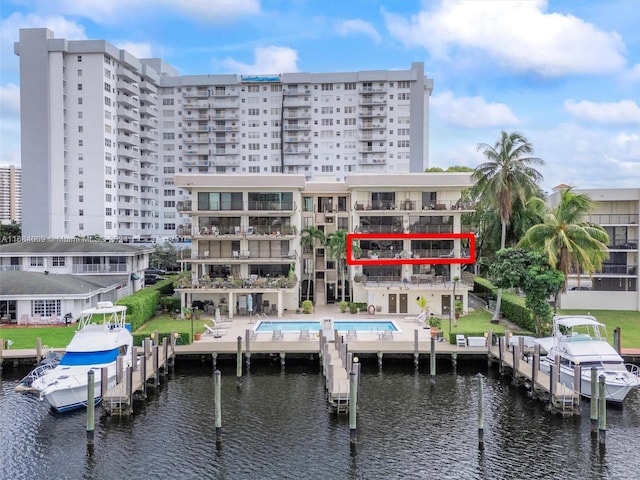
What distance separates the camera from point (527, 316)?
137ft

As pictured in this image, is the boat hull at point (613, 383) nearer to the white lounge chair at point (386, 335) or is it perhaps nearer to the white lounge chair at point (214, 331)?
the white lounge chair at point (386, 335)

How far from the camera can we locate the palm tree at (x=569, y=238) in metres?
40.1

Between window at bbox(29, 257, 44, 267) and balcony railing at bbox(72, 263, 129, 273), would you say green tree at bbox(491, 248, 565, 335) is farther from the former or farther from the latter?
window at bbox(29, 257, 44, 267)

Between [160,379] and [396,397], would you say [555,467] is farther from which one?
[160,379]

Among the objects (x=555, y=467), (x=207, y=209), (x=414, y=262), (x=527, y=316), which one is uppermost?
(x=207, y=209)

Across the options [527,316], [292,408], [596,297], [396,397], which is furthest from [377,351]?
[596,297]

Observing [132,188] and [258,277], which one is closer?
[258,277]

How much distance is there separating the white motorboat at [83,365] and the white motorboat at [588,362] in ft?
80.7

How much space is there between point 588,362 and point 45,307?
130 ft

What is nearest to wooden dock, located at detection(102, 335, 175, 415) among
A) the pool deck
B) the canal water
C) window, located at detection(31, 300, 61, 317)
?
the canal water

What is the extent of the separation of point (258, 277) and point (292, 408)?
74.4 feet

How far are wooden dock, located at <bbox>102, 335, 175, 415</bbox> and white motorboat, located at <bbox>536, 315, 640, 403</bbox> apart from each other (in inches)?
889

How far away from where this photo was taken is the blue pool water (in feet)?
140

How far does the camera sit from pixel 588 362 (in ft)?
96.4
